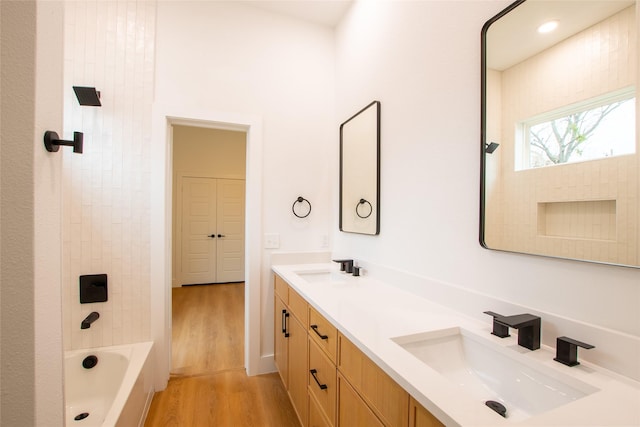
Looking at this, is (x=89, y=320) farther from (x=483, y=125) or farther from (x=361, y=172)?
(x=483, y=125)

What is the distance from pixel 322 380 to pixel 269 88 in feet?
7.14

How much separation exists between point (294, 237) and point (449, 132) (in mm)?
1527

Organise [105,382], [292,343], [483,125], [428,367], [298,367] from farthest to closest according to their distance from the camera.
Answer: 1. [105,382]
2. [292,343]
3. [298,367]
4. [483,125]
5. [428,367]

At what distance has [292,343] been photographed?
72.5 inches

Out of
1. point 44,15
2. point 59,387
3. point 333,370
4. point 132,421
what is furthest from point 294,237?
point 44,15

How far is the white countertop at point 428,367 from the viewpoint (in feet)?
2.01

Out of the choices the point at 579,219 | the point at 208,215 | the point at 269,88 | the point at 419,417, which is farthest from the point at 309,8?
the point at 208,215

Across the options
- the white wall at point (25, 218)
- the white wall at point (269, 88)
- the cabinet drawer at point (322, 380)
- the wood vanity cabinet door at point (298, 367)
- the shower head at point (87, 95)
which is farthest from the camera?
the white wall at point (269, 88)

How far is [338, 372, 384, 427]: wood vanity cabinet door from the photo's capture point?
0.93m

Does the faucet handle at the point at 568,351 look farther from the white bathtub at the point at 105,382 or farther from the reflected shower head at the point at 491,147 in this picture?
the white bathtub at the point at 105,382

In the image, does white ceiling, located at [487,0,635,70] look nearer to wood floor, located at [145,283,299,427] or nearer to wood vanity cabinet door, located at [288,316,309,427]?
wood vanity cabinet door, located at [288,316,309,427]

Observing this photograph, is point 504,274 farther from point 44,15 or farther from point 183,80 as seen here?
point 183,80

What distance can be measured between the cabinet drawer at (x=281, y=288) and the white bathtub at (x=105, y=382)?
3.15ft

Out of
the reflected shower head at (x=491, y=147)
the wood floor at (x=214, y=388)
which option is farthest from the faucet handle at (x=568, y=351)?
the wood floor at (x=214, y=388)
